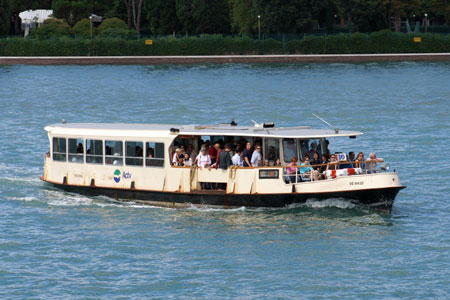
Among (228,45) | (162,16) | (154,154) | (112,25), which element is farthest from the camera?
(162,16)

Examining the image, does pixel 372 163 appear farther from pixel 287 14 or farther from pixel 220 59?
pixel 287 14

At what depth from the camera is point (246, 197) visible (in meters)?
36.1

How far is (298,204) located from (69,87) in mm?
60555

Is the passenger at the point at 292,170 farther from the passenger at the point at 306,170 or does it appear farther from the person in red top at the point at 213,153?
the person in red top at the point at 213,153

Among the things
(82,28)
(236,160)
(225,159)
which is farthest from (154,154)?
(82,28)

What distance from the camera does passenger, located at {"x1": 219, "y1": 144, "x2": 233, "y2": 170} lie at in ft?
118


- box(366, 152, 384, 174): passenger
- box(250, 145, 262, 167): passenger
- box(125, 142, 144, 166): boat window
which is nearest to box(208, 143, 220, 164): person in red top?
box(250, 145, 262, 167): passenger

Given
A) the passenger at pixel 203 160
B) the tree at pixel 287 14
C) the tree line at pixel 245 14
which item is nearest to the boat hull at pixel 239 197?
the passenger at pixel 203 160

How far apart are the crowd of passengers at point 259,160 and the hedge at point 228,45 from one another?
3123 inches

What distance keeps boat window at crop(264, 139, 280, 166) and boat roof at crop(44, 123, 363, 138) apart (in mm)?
384

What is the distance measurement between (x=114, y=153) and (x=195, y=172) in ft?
12.8

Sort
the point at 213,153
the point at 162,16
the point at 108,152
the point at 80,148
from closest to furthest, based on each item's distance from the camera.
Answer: the point at 213,153 < the point at 108,152 < the point at 80,148 < the point at 162,16

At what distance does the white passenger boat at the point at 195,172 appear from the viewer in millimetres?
35188

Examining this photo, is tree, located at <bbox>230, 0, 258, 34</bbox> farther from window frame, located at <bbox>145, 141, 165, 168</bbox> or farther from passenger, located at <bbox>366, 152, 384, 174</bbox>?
passenger, located at <bbox>366, 152, 384, 174</bbox>
